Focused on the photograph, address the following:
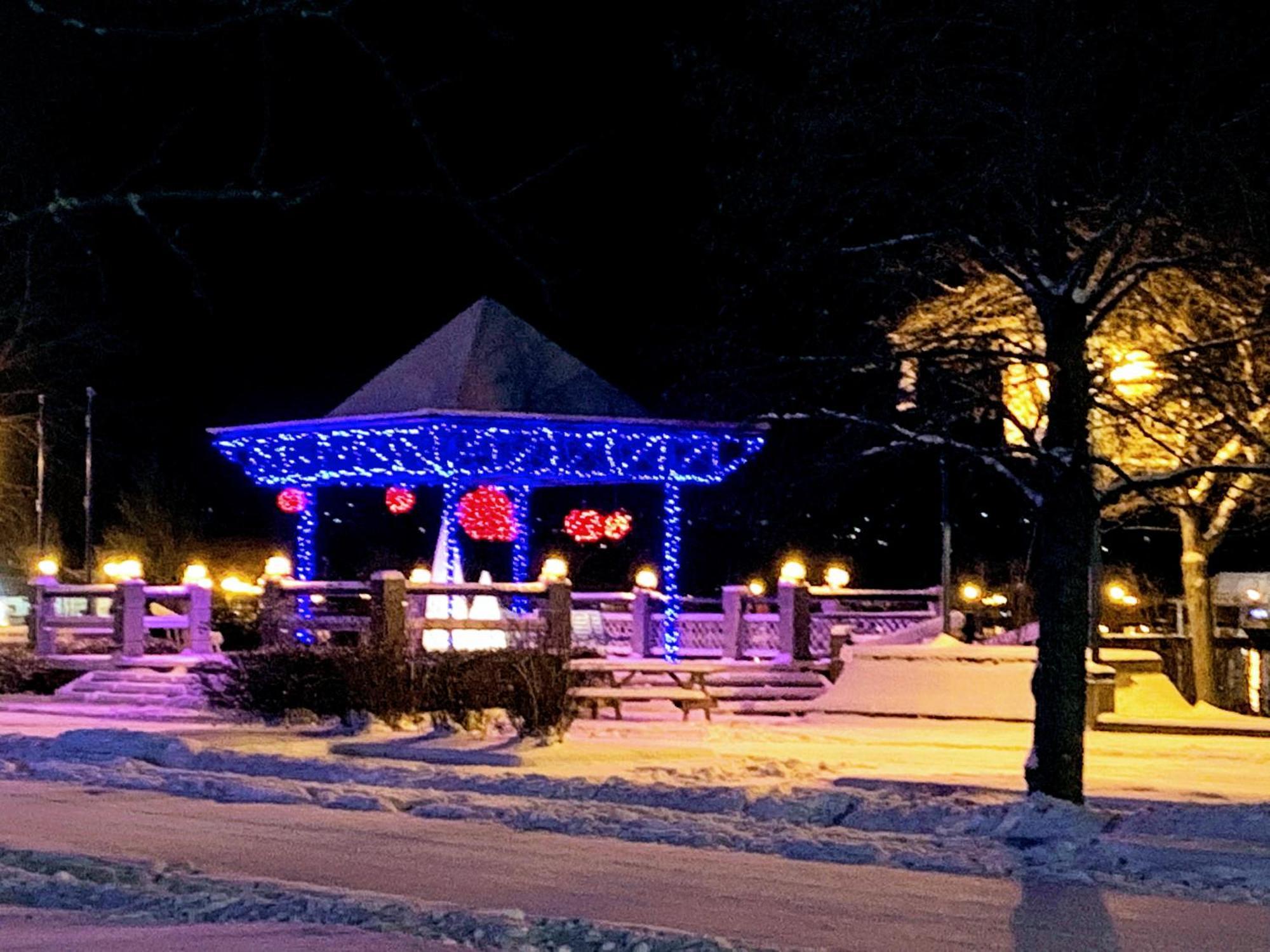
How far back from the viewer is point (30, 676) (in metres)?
30.2

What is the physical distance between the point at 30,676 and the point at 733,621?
38.9 ft

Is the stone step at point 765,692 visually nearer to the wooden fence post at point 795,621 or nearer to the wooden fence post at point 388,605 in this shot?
the wooden fence post at point 795,621

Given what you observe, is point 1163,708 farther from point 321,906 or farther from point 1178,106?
point 321,906

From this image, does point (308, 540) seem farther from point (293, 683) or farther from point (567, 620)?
point (293, 683)

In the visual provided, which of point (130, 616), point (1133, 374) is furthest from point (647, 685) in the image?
point (130, 616)

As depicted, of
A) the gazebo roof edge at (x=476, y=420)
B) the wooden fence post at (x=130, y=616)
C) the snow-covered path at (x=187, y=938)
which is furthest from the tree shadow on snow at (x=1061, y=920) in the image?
the wooden fence post at (x=130, y=616)

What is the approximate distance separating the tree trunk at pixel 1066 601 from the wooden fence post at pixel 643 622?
15.5m

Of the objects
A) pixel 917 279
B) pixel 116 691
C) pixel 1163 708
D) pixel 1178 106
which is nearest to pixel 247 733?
pixel 116 691

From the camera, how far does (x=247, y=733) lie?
21.6m

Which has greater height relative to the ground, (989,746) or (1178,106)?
(1178,106)

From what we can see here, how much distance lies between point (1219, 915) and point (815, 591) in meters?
19.3

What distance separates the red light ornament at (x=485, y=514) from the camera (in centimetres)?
2927

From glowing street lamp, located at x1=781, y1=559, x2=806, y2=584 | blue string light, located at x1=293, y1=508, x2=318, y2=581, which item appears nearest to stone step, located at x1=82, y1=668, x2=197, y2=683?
blue string light, located at x1=293, y1=508, x2=318, y2=581

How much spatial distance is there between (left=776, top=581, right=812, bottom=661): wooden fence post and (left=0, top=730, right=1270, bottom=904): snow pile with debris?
33.8 ft
